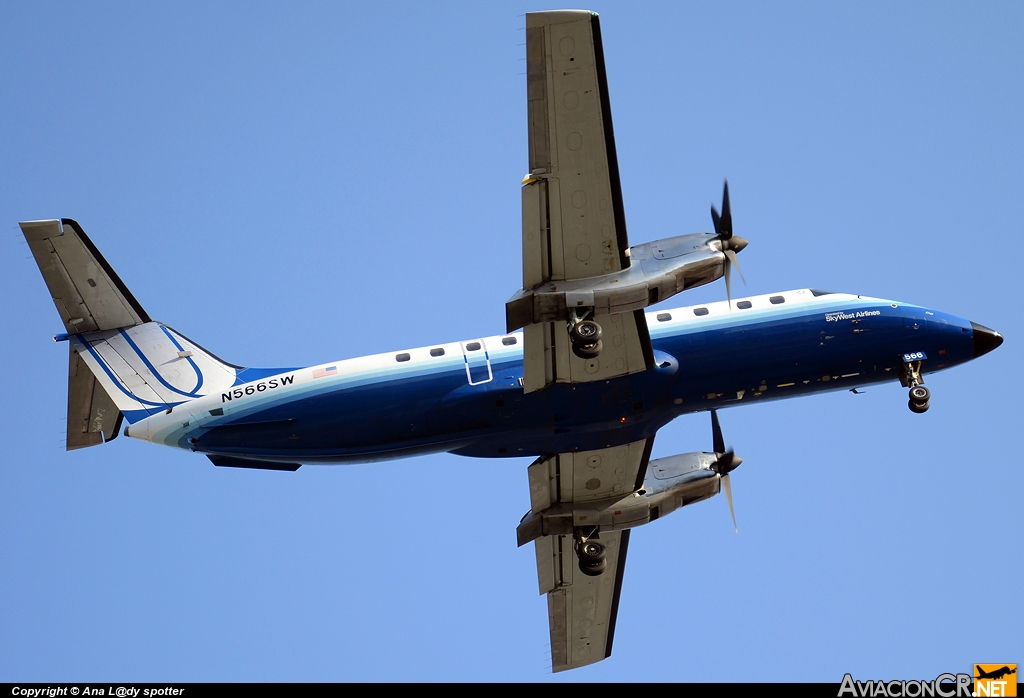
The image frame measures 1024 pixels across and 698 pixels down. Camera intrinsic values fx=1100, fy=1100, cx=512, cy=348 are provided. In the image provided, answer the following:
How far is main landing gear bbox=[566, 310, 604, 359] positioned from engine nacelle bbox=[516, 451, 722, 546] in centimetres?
700

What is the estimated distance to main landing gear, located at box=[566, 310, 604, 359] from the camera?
2427cm

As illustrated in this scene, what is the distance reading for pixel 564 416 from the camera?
26.8m

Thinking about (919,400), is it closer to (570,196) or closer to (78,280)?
(570,196)

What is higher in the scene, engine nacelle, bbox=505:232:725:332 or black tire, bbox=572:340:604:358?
engine nacelle, bbox=505:232:725:332

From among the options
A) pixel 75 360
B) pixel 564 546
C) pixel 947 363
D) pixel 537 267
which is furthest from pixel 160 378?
pixel 947 363

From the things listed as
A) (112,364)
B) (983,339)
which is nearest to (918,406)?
(983,339)

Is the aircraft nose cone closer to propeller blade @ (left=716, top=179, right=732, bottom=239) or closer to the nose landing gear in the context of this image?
the nose landing gear

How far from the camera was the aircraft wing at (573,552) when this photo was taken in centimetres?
2908

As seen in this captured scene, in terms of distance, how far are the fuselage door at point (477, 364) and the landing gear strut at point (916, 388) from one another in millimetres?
10819

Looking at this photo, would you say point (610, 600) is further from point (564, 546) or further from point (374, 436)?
point (374, 436)

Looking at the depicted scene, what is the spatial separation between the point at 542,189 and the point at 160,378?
427 inches

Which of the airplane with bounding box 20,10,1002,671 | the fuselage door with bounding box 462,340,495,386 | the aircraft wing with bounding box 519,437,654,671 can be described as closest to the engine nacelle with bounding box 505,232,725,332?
the airplane with bounding box 20,10,1002,671

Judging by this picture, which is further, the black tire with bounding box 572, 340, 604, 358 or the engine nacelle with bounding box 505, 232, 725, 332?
the black tire with bounding box 572, 340, 604, 358

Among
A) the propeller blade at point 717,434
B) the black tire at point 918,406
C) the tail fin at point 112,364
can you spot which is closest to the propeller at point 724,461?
the propeller blade at point 717,434
